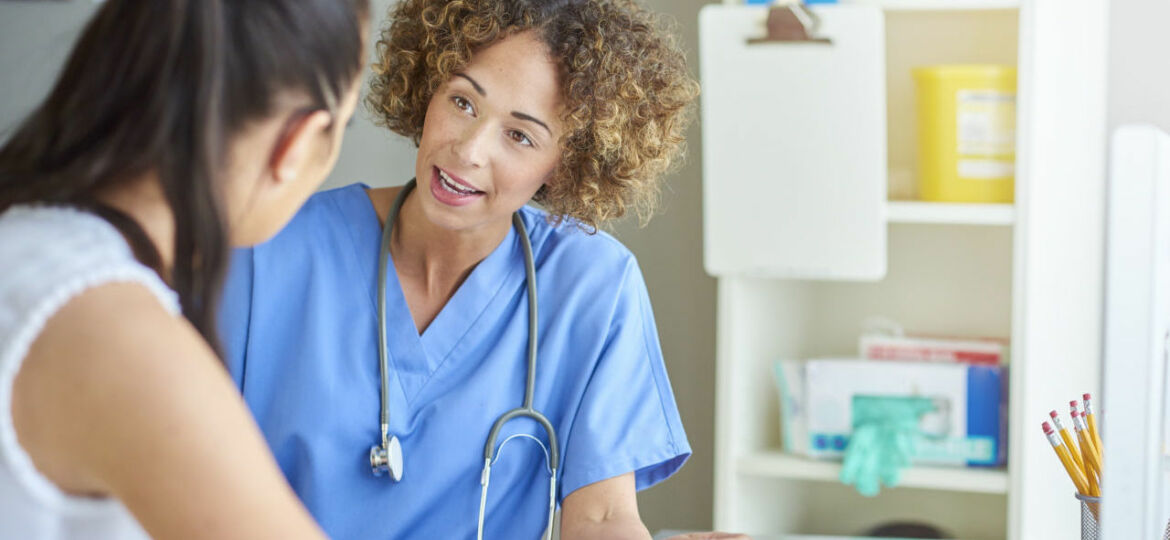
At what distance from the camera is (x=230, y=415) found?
2.29 ft

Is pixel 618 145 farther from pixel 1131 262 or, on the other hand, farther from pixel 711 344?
pixel 711 344

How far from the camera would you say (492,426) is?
1372 millimetres

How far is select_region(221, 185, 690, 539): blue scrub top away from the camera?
134 cm

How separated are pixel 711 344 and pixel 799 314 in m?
0.24

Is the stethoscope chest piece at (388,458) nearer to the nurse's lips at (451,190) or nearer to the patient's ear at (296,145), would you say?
the nurse's lips at (451,190)

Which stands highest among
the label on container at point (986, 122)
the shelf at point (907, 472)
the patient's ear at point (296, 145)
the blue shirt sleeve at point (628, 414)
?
the patient's ear at point (296, 145)

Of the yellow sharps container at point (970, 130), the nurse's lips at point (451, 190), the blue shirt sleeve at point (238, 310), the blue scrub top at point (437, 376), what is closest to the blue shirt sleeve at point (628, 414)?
the blue scrub top at point (437, 376)

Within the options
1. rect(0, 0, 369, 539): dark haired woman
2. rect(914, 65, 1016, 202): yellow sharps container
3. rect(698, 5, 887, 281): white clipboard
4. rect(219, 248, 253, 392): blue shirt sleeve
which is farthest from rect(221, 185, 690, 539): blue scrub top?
rect(914, 65, 1016, 202): yellow sharps container

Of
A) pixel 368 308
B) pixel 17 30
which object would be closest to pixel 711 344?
pixel 368 308

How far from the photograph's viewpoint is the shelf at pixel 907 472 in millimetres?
1865

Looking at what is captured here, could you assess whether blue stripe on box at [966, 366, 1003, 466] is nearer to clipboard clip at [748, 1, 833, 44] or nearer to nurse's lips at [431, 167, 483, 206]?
clipboard clip at [748, 1, 833, 44]

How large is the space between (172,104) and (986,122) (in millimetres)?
1403

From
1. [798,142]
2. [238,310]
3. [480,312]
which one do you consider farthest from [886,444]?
[238,310]

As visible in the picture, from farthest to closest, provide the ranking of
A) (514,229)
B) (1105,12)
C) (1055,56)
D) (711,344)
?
(711,344) < (1105,12) < (1055,56) < (514,229)
